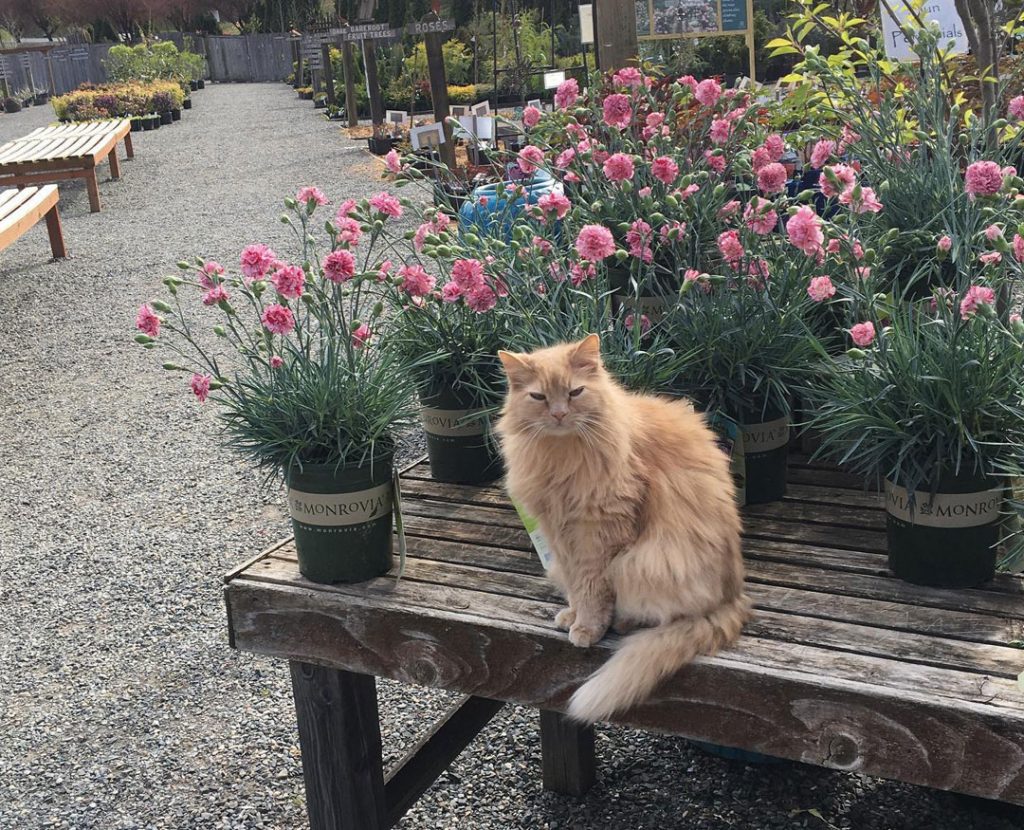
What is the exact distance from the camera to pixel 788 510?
2.44 meters

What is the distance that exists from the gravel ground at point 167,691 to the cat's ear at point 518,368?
1372mm

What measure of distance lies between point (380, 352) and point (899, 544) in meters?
1.17

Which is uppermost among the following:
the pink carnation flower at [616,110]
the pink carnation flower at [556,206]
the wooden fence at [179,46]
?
the wooden fence at [179,46]

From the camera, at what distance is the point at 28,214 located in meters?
8.30

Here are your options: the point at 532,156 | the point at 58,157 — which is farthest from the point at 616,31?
the point at 58,157

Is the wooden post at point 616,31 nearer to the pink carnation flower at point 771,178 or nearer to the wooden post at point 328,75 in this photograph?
the pink carnation flower at point 771,178

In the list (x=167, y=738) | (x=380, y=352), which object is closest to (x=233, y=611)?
(x=380, y=352)

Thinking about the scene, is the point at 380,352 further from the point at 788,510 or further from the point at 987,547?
the point at 987,547

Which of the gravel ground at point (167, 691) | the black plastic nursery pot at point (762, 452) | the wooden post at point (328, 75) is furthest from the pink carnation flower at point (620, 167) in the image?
the wooden post at point (328, 75)

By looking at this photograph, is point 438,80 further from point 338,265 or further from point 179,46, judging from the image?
point 179,46

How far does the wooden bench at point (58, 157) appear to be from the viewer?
11.4 m

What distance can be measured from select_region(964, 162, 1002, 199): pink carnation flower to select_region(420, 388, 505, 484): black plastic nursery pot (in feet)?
4.01

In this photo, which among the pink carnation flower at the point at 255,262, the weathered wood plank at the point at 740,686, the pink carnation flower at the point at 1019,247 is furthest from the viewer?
the pink carnation flower at the point at 255,262

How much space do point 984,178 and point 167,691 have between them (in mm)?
2679
